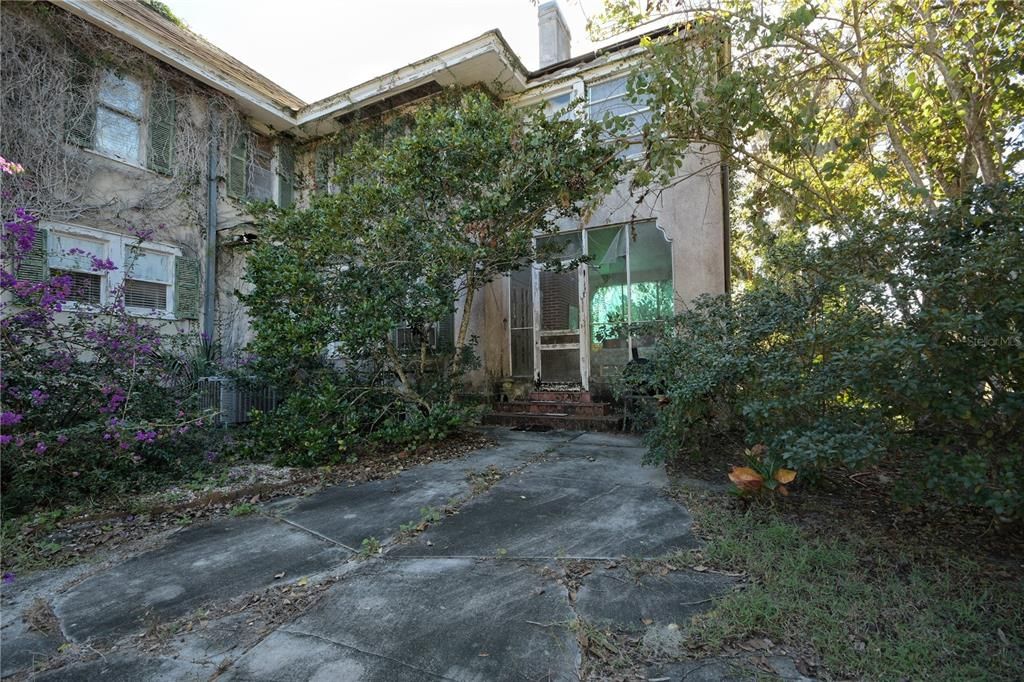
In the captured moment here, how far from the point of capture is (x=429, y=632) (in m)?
2.04

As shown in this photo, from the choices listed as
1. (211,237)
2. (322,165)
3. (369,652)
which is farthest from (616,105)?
(369,652)

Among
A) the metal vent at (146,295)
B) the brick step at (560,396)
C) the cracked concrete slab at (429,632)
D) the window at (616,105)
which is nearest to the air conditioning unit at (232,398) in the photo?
the metal vent at (146,295)

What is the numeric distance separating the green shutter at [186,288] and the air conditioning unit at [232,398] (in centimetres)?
172

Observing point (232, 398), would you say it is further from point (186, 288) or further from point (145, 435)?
point (145, 435)

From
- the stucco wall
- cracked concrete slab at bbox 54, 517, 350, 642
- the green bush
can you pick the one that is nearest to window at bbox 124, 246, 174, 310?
the green bush

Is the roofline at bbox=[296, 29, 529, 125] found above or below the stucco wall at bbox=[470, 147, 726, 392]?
above

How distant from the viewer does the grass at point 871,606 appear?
5.78ft

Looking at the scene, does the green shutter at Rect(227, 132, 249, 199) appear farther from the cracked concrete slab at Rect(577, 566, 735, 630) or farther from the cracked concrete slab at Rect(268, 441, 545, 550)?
the cracked concrete slab at Rect(577, 566, 735, 630)

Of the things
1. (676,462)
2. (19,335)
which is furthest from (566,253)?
(19,335)

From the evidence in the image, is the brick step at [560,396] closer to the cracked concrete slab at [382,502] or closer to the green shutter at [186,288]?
the cracked concrete slab at [382,502]

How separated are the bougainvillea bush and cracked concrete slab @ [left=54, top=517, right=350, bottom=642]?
1.29 meters

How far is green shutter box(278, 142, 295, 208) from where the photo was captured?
31.0 feet

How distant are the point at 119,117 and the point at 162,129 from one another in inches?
21.2

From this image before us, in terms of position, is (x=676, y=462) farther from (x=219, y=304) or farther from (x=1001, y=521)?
(x=219, y=304)
